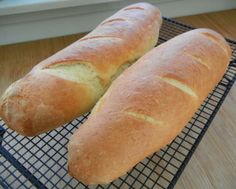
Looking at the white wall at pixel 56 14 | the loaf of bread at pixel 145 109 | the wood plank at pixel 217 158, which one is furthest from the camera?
the white wall at pixel 56 14

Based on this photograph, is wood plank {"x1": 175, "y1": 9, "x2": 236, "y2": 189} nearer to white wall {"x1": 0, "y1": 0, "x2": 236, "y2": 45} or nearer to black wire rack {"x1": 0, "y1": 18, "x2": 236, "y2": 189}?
black wire rack {"x1": 0, "y1": 18, "x2": 236, "y2": 189}

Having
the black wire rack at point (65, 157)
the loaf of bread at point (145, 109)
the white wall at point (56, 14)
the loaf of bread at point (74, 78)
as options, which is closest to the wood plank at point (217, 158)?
the black wire rack at point (65, 157)

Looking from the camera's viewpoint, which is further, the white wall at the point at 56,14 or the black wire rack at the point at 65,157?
the white wall at the point at 56,14

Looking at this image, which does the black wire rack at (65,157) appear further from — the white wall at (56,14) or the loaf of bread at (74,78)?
the white wall at (56,14)

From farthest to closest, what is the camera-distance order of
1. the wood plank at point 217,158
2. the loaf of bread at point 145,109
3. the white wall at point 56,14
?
the white wall at point 56,14, the wood plank at point 217,158, the loaf of bread at point 145,109

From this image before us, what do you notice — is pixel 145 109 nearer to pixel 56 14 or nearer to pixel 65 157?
pixel 65 157

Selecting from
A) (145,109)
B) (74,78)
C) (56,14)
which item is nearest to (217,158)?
(145,109)

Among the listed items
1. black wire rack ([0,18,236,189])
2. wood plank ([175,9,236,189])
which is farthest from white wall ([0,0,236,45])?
wood plank ([175,9,236,189])
